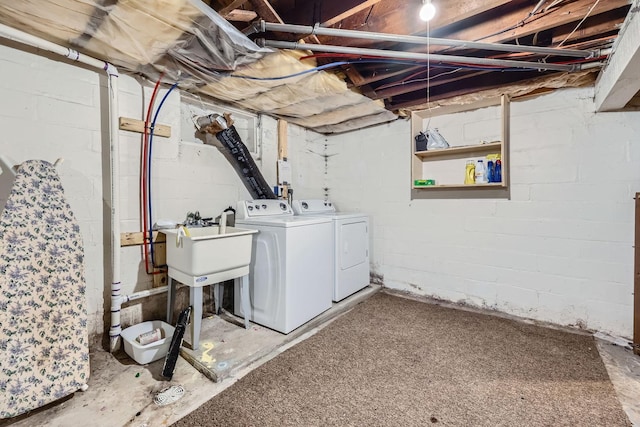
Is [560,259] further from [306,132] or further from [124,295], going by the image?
[124,295]

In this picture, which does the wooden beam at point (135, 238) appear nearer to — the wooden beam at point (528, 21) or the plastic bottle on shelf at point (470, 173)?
the wooden beam at point (528, 21)

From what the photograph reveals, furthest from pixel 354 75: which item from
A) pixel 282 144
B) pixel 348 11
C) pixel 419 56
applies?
pixel 282 144

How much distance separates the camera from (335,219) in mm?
2619

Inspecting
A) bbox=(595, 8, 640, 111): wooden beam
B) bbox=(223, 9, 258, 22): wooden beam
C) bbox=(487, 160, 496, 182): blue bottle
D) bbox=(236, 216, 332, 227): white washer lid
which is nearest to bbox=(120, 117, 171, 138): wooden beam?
bbox=(236, 216, 332, 227): white washer lid

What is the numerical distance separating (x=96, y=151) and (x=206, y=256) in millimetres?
1051

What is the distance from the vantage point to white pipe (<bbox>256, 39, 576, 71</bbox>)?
63.7 inches

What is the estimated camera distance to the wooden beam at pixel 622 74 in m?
1.36

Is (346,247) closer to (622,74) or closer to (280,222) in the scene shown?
(280,222)

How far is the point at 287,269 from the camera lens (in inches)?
81.7

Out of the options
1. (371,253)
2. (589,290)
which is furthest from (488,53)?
(371,253)

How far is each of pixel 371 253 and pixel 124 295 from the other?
241cm

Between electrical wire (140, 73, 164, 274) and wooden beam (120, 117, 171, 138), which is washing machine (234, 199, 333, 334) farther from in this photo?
wooden beam (120, 117, 171, 138)

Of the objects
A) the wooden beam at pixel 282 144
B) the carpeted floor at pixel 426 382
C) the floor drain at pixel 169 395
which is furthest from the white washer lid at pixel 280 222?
the floor drain at pixel 169 395

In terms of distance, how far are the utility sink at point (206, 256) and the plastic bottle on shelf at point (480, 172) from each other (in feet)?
6.54
